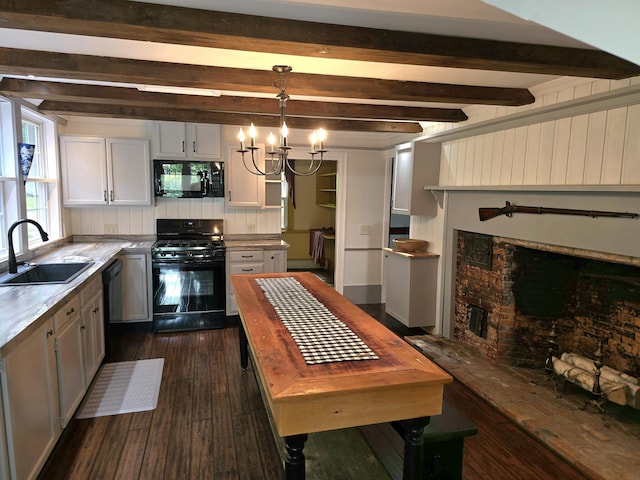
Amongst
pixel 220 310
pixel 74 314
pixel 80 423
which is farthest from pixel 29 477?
pixel 220 310

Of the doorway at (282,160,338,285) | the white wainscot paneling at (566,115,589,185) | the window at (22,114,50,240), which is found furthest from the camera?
the doorway at (282,160,338,285)

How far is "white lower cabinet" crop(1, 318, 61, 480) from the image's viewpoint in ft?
5.96

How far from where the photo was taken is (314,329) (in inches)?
84.7

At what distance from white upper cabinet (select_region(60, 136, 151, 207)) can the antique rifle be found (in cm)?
359

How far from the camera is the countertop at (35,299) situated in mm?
1894

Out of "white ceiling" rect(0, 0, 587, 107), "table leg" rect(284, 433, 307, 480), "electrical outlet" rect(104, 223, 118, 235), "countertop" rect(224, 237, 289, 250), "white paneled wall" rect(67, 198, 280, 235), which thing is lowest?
"table leg" rect(284, 433, 307, 480)

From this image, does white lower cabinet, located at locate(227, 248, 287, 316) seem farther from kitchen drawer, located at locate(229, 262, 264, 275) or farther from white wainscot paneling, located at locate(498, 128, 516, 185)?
white wainscot paneling, located at locate(498, 128, 516, 185)

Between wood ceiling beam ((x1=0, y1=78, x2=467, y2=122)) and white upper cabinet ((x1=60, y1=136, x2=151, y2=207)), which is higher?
wood ceiling beam ((x1=0, y1=78, x2=467, y2=122))

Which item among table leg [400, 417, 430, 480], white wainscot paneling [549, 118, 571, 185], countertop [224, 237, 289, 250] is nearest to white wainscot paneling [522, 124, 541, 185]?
white wainscot paneling [549, 118, 571, 185]

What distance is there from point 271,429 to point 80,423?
130 centimetres

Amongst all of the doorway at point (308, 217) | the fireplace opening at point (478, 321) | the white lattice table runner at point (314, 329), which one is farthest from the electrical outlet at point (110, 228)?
the fireplace opening at point (478, 321)

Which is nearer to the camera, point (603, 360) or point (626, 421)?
point (626, 421)

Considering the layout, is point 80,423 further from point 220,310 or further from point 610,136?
point 610,136

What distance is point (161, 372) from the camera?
3541 millimetres
